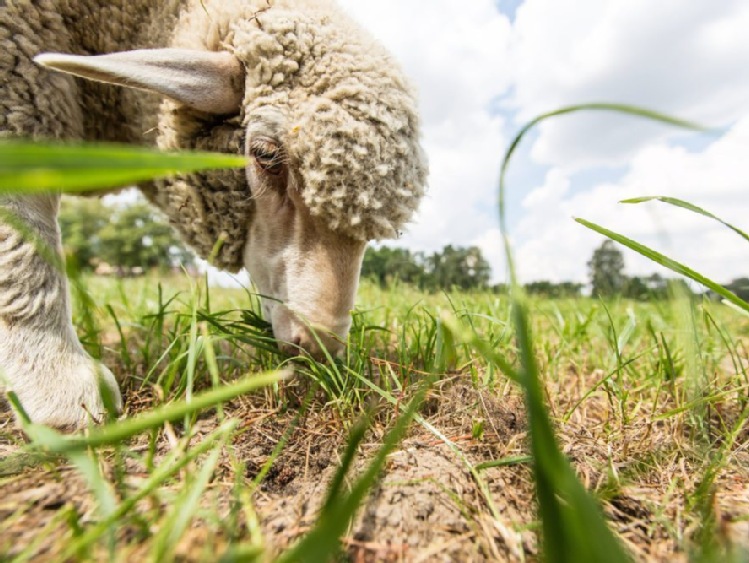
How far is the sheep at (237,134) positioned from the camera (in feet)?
5.18

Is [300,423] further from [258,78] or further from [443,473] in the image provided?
[258,78]

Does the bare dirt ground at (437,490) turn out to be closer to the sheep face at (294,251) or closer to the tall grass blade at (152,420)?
the tall grass blade at (152,420)

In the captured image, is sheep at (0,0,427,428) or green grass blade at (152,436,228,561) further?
sheep at (0,0,427,428)

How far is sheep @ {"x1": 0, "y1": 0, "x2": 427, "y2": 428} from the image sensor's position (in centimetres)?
158

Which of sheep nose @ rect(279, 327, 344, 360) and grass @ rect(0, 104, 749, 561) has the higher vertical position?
sheep nose @ rect(279, 327, 344, 360)

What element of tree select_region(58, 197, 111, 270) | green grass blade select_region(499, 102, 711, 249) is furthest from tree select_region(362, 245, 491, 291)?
tree select_region(58, 197, 111, 270)

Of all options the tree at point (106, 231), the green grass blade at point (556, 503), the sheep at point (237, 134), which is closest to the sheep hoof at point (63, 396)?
the sheep at point (237, 134)

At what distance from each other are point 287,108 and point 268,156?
0.22m

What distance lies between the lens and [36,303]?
157 cm

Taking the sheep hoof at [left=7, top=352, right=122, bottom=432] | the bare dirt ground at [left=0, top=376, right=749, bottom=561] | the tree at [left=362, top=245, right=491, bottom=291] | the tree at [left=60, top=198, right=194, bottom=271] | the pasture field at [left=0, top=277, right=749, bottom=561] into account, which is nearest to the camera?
the pasture field at [left=0, top=277, right=749, bottom=561]

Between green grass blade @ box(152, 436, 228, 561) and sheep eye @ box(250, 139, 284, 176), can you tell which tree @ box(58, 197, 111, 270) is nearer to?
sheep eye @ box(250, 139, 284, 176)

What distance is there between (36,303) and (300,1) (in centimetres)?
177

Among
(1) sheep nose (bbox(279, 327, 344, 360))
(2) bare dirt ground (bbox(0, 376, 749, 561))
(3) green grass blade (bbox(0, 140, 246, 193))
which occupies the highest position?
(3) green grass blade (bbox(0, 140, 246, 193))

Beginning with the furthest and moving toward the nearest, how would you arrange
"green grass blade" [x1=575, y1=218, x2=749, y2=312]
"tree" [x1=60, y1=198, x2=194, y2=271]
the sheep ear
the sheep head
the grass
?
"tree" [x1=60, y1=198, x2=194, y2=271], the sheep head, the sheep ear, "green grass blade" [x1=575, y1=218, x2=749, y2=312], the grass
